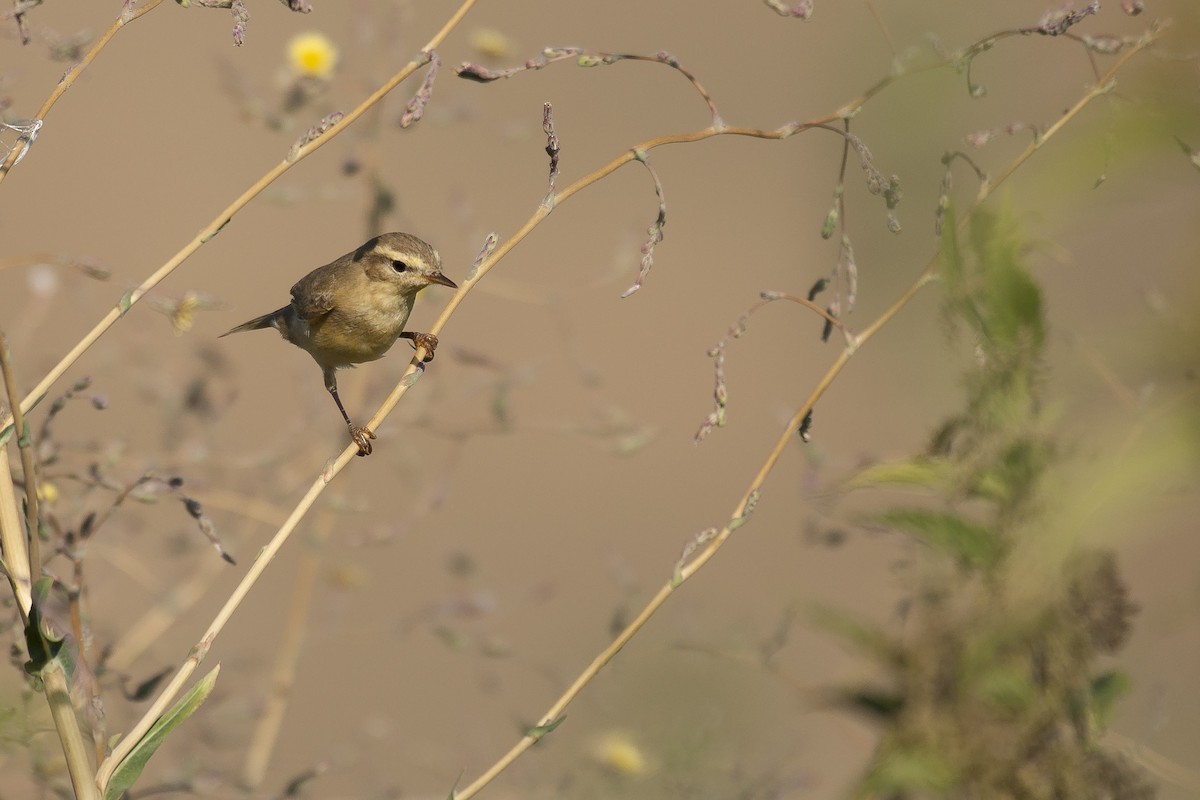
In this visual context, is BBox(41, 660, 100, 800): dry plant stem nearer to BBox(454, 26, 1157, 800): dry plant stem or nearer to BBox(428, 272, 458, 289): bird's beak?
BBox(454, 26, 1157, 800): dry plant stem

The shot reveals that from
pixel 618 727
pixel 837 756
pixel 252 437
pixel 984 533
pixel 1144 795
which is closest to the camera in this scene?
pixel 984 533

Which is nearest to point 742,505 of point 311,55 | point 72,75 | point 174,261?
point 174,261

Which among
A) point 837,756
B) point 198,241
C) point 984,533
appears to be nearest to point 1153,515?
point 984,533

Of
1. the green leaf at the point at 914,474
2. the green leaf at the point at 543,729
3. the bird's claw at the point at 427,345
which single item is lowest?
the green leaf at the point at 543,729

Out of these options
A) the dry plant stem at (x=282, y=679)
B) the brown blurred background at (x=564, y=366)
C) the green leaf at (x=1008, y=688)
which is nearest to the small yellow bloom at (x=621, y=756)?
the brown blurred background at (x=564, y=366)

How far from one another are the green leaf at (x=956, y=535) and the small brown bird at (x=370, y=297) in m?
1.84

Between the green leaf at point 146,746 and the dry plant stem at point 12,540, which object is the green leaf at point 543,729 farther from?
the dry plant stem at point 12,540

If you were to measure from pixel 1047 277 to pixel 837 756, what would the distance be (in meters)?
2.87

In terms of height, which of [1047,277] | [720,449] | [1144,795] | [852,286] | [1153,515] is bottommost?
[1144,795]

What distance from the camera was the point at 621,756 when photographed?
3213mm

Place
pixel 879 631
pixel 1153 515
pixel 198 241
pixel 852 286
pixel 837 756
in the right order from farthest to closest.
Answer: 1. pixel 837 756
2. pixel 879 631
3. pixel 852 286
4. pixel 198 241
5. pixel 1153 515

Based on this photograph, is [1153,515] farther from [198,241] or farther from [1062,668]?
[198,241]

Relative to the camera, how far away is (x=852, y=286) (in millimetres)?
1991

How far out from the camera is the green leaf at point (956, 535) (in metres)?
2.10
